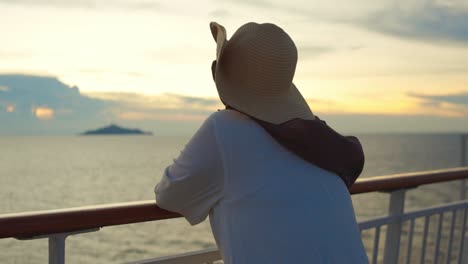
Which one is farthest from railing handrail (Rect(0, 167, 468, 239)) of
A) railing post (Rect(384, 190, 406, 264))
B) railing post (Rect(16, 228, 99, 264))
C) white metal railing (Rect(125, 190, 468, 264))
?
railing post (Rect(384, 190, 406, 264))

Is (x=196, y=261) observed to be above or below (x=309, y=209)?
below

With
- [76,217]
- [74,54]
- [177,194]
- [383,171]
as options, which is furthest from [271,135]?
[383,171]

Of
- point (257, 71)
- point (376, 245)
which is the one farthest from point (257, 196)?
point (376, 245)

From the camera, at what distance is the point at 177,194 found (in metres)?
1.85

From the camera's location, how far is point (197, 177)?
176 cm

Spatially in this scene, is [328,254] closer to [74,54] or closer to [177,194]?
[177,194]

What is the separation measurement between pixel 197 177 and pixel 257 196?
0.17 m

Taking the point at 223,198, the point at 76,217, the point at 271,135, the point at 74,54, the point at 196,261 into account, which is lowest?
the point at 74,54

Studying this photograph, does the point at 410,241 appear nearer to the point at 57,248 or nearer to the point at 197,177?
the point at 197,177

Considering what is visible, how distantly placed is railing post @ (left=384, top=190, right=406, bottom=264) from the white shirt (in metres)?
1.37

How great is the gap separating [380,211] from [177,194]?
46.3 m

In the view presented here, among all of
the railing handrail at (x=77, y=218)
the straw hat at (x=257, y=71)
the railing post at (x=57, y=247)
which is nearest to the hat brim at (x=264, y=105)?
the straw hat at (x=257, y=71)

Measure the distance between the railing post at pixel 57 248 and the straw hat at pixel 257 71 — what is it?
629 mm

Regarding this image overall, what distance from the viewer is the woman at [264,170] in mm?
1732
